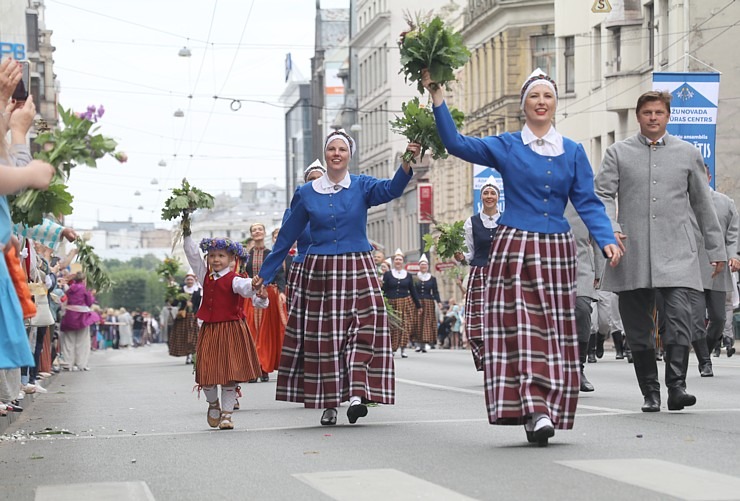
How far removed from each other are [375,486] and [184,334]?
24590 mm

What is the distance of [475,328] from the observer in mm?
15844

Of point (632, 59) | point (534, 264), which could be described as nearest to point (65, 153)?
point (534, 264)

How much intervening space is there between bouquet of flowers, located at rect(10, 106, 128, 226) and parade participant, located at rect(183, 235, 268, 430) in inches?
123

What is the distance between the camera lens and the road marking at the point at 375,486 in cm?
715

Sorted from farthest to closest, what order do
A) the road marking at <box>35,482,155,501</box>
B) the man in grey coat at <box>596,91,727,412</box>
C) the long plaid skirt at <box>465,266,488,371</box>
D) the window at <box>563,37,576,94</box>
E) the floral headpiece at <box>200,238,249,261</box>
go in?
the window at <box>563,37,576,94</box> < the long plaid skirt at <box>465,266,488,371</box> < the floral headpiece at <box>200,238,249,261</box> < the man in grey coat at <box>596,91,727,412</box> < the road marking at <box>35,482,155,501</box>

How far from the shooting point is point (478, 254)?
1574 centimetres

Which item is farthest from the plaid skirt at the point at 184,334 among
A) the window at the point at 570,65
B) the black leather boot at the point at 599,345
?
the window at the point at 570,65

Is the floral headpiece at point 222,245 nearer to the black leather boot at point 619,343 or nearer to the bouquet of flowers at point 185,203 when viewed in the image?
the bouquet of flowers at point 185,203

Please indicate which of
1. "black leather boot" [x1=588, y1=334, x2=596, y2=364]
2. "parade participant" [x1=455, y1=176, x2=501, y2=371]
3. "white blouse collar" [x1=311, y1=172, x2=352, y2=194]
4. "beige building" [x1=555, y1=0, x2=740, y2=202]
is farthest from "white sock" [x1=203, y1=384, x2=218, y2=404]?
"beige building" [x1=555, y1=0, x2=740, y2=202]

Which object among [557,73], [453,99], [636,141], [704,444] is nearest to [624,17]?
[557,73]

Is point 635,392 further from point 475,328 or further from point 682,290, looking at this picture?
point 682,290

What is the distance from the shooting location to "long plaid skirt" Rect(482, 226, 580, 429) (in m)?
9.20

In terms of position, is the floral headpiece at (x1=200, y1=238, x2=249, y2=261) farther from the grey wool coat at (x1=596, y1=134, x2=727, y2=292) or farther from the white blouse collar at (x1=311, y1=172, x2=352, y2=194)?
the grey wool coat at (x1=596, y1=134, x2=727, y2=292)

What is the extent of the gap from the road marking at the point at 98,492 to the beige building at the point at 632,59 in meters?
36.3
